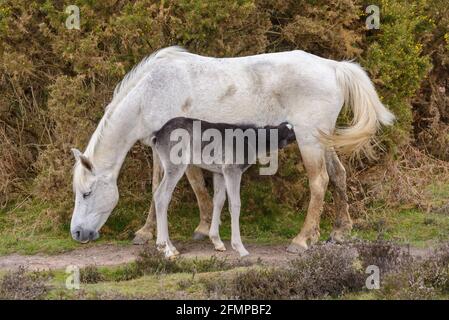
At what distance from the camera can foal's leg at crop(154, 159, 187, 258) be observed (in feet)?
31.2

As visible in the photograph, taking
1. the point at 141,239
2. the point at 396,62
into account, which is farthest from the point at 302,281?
the point at 396,62

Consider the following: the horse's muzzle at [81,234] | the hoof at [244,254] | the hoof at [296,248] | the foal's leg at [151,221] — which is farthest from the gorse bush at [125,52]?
the hoof at [244,254]

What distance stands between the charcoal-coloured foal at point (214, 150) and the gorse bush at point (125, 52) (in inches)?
52.9

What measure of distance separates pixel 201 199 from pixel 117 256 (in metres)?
1.33

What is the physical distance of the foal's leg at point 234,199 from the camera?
968 centimetres

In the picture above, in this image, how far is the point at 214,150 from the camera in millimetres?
9664

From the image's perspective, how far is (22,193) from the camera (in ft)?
39.3

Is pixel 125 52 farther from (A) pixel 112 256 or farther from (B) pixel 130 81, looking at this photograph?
(A) pixel 112 256

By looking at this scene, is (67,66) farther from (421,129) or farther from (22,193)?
(421,129)

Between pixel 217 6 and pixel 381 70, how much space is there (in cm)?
263

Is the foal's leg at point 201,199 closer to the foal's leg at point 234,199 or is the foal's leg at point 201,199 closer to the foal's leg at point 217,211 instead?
the foal's leg at point 217,211

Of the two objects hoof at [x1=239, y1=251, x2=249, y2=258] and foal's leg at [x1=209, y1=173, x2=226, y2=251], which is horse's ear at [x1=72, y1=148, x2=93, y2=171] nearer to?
foal's leg at [x1=209, y1=173, x2=226, y2=251]

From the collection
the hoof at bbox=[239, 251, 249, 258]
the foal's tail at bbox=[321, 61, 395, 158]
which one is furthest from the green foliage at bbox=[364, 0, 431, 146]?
the hoof at bbox=[239, 251, 249, 258]

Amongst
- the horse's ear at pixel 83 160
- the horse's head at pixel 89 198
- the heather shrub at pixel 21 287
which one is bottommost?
the heather shrub at pixel 21 287
